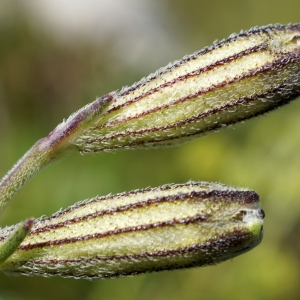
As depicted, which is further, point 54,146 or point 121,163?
point 121,163

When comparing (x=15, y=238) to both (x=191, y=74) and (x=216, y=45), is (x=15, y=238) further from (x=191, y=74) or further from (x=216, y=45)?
(x=216, y=45)

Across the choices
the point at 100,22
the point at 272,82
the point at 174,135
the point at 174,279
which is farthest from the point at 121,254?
the point at 100,22

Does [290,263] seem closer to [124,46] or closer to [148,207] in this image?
[148,207]

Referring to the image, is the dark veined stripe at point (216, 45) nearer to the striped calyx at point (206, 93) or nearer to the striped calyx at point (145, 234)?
the striped calyx at point (206, 93)

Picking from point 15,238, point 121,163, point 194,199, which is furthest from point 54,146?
point 121,163

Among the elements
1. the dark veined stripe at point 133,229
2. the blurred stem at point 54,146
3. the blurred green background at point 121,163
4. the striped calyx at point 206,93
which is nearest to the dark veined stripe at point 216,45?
the striped calyx at point 206,93
